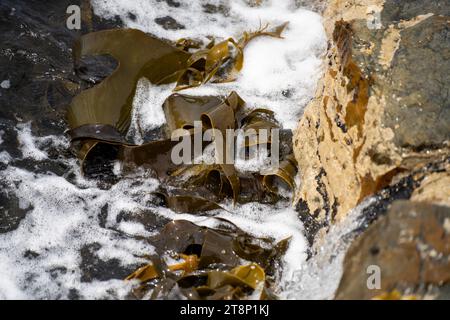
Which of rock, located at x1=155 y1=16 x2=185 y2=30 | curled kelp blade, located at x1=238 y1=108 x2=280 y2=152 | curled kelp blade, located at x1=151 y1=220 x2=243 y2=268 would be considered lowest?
curled kelp blade, located at x1=151 y1=220 x2=243 y2=268

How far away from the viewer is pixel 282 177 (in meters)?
3.13

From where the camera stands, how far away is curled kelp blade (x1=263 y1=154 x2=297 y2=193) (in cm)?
314

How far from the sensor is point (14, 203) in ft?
9.95

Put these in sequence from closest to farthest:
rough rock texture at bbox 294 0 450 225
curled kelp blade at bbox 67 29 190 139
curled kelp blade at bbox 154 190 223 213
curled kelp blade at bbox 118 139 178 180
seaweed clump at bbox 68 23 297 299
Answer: rough rock texture at bbox 294 0 450 225, seaweed clump at bbox 68 23 297 299, curled kelp blade at bbox 154 190 223 213, curled kelp blade at bbox 118 139 178 180, curled kelp blade at bbox 67 29 190 139

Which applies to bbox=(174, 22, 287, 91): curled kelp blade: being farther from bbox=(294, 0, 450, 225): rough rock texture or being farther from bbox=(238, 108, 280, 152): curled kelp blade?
bbox=(294, 0, 450, 225): rough rock texture

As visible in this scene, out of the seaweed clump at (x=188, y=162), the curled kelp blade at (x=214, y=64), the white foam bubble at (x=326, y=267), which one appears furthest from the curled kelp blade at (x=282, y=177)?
the curled kelp blade at (x=214, y=64)

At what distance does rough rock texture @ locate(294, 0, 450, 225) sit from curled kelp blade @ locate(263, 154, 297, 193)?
0.20ft

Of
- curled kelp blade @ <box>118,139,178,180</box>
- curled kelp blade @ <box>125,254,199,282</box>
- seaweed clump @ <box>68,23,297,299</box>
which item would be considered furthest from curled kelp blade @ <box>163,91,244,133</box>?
curled kelp blade @ <box>125,254,199,282</box>

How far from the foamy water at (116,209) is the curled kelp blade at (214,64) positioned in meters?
0.07

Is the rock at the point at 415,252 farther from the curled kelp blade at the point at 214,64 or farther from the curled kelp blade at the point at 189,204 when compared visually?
the curled kelp blade at the point at 214,64

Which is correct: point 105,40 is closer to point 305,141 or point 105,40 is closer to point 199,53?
point 199,53

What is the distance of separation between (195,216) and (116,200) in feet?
1.42

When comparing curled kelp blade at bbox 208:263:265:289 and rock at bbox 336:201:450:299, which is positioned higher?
rock at bbox 336:201:450:299

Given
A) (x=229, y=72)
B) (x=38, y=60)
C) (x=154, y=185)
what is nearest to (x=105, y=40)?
(x=38, y=60)
